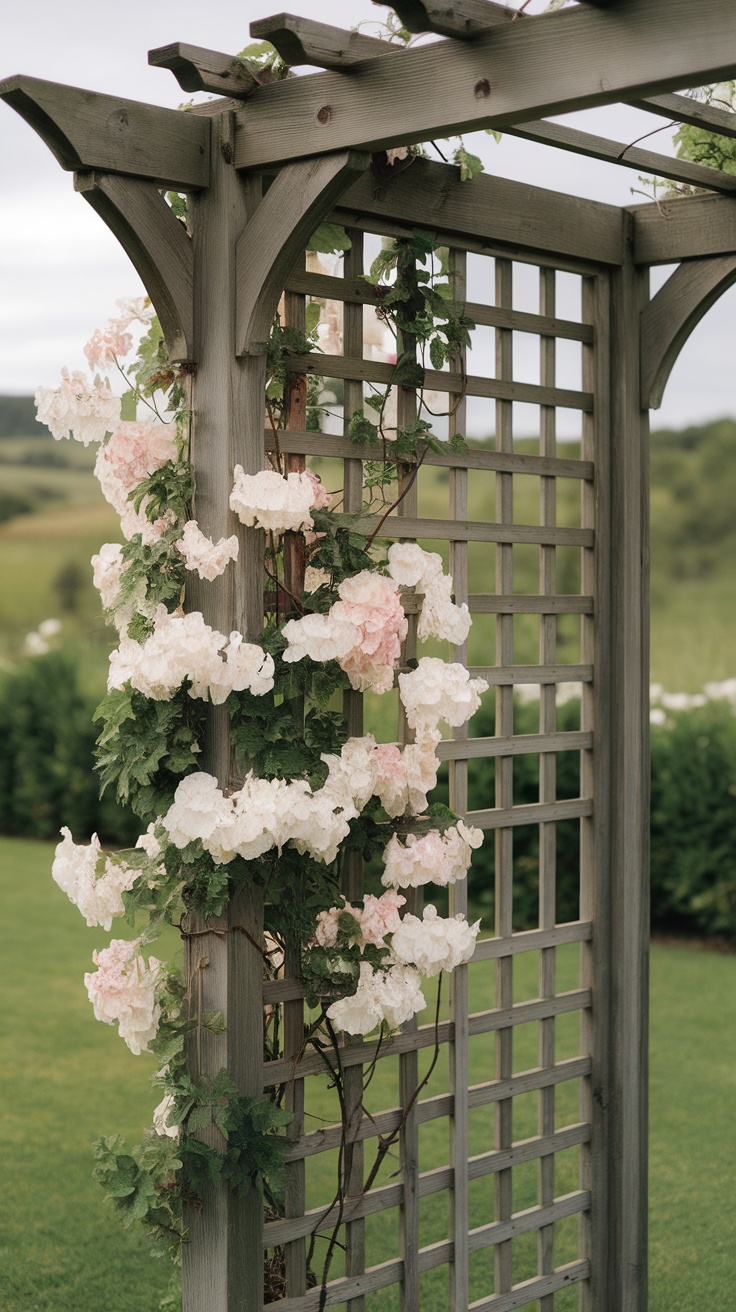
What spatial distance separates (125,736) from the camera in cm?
224

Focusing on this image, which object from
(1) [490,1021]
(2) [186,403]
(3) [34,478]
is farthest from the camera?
(3) [34,478]

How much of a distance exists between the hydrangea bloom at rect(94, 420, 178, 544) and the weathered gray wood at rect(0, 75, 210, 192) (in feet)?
1.28

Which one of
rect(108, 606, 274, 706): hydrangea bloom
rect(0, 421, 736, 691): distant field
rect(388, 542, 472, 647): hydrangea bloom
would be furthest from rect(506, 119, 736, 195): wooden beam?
rect(0, 421, 736, 691): distant field

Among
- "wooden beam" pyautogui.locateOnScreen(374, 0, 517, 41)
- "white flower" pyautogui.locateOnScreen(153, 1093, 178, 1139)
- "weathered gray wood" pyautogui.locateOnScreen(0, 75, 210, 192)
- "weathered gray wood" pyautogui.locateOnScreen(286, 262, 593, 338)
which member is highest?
"wooden beam" pyautogui.locateOnScreen(374, 0, 517, 41)

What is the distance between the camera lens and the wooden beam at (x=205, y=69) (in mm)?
2072

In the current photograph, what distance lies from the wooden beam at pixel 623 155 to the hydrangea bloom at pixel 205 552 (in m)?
0.92

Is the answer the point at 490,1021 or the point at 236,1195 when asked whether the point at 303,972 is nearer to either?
the point at 236,1195

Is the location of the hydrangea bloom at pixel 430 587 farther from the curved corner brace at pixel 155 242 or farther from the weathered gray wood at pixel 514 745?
the curved corner brace at pixel 155 242

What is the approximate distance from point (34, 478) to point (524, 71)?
970 cm

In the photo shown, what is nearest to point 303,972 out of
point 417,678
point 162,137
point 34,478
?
point 417,678

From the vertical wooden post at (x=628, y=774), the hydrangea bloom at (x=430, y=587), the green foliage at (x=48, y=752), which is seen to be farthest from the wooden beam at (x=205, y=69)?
the green foliage at (x=48, y=752)

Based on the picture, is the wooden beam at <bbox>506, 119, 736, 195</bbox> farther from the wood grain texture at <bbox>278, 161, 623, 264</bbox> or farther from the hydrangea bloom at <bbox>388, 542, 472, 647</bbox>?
the hydrangea bloom at <bbox>388, 542, 472, 647</bbox>

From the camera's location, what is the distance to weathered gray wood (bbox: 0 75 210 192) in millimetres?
1957

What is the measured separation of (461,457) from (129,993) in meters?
1.15
